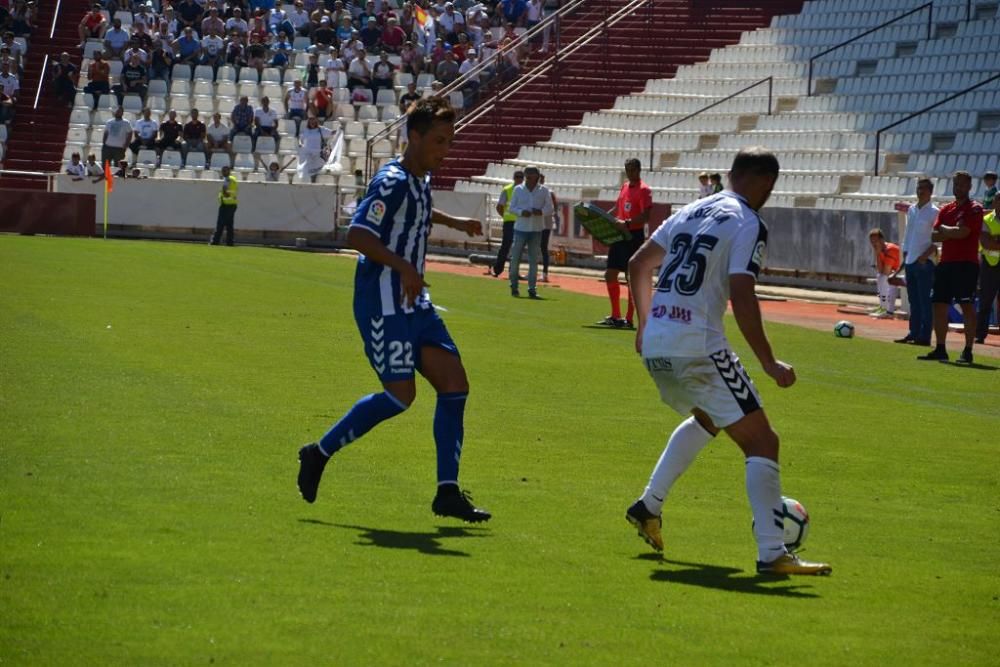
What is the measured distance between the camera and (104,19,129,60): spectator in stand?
44625 mm


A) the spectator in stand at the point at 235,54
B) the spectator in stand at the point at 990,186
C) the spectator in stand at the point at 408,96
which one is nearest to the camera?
the spectator in stand at the point at 990,186

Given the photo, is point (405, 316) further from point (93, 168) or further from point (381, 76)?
point (381, 76)

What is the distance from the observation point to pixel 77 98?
4391cm

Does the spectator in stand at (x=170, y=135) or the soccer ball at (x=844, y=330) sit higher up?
the spectator in stand at (x=170, y=135)

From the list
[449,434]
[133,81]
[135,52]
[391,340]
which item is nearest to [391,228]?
[391,340]

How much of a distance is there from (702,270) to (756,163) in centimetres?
52

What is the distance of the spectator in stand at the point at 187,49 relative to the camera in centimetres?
4481

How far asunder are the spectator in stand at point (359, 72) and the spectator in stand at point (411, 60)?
103 cm

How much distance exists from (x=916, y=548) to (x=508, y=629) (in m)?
2.79

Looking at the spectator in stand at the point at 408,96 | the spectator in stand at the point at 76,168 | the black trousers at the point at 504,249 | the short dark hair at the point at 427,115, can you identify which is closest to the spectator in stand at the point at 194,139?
the spectator in stand at the point at 76,168

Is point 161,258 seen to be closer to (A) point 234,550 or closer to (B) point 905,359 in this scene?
Answer: (B) point 905,359

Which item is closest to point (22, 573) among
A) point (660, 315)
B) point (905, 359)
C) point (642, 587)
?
point (642, 587)

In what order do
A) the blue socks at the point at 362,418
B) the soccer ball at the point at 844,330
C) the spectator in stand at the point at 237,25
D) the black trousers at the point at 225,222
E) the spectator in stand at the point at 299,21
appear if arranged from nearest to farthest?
the blue socks at the point at 362,418 → the soccer ball at the point at 844,330 → the black trousers at the point at 225,222 → the spectator in stand at the point at 237,25 → the spectator in stand at the point at 299,21

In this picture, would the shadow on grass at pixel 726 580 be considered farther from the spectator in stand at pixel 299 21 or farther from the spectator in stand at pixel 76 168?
the spectator in stand at pixel 299 21
